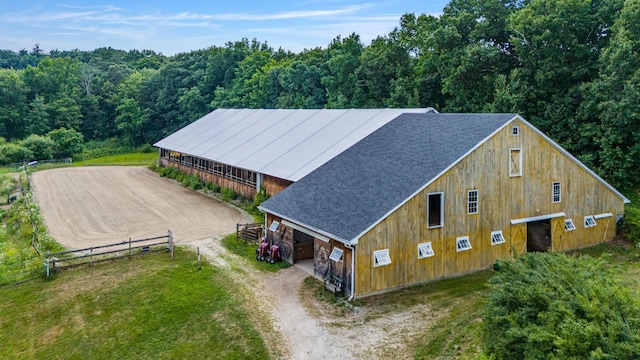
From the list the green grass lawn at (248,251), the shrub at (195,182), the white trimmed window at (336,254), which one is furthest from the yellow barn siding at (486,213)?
the shrub at (195,182)

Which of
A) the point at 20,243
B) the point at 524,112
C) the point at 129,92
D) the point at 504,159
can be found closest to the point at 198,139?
the point at 20,243

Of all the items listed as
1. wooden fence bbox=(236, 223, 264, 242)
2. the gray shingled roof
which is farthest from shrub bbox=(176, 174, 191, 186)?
the gray shingled roof

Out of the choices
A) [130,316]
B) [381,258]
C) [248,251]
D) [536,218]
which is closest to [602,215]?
[536,218]

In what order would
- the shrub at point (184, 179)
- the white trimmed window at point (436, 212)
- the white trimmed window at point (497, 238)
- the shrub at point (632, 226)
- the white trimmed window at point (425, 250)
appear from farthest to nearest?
1. the shrub at point (184, 179)
2. the shrub at point (632, 226)
3. the white trimmed window at point (497, 238)
4. the white trimmed window at point (436, 212)
5. the white trimmed window at point (425, 250)

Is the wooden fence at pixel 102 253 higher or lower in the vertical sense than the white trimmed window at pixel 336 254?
lower

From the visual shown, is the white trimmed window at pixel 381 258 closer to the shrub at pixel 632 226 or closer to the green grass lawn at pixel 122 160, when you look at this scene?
the shrub at pixel 632 226
